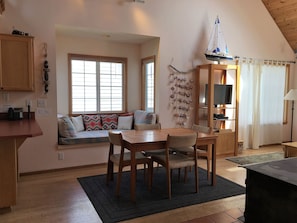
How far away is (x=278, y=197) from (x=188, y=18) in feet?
13.9

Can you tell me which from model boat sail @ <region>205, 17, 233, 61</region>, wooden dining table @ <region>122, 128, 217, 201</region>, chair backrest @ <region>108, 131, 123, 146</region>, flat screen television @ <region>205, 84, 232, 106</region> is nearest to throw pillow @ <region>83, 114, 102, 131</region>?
wooden dining table @ <region>122, 128, 217, 201</region>

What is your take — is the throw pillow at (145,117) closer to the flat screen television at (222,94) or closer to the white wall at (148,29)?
the white wall at (148,29)

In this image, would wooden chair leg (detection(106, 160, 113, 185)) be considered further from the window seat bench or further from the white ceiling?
the white ceiling

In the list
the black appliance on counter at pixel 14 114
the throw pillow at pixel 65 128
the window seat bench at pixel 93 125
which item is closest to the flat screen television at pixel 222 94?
the window seat bench at pixel 93 125

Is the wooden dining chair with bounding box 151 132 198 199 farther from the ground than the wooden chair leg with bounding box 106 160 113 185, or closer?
farther from the ground

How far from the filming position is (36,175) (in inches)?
158

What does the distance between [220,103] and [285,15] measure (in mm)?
2608

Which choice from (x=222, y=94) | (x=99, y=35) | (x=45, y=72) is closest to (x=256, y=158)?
(x=222, y=94)

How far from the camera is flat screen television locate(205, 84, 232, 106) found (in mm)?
5195

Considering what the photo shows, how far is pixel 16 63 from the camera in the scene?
3.62m

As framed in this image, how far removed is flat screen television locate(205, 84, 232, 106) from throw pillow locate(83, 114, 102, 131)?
2.22 meters

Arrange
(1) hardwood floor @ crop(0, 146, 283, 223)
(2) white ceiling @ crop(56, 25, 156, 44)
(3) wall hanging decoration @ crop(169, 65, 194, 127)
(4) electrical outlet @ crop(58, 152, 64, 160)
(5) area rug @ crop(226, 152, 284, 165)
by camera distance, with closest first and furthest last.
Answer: (1) hardwood floor @ crop(0, 146, 283, 223), (4) electrical outlet @ crop(58, 152, 64, 160), (2) white ceiling @ crop(56, 25, 156, 44), (5) area rug @ crop(226, 152, 284, 165), (3) wall hanging decoration @ crop(169, 65, 194, 127)

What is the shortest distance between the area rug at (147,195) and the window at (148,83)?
1.85m

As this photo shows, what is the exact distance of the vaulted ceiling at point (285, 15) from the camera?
18.2ft
